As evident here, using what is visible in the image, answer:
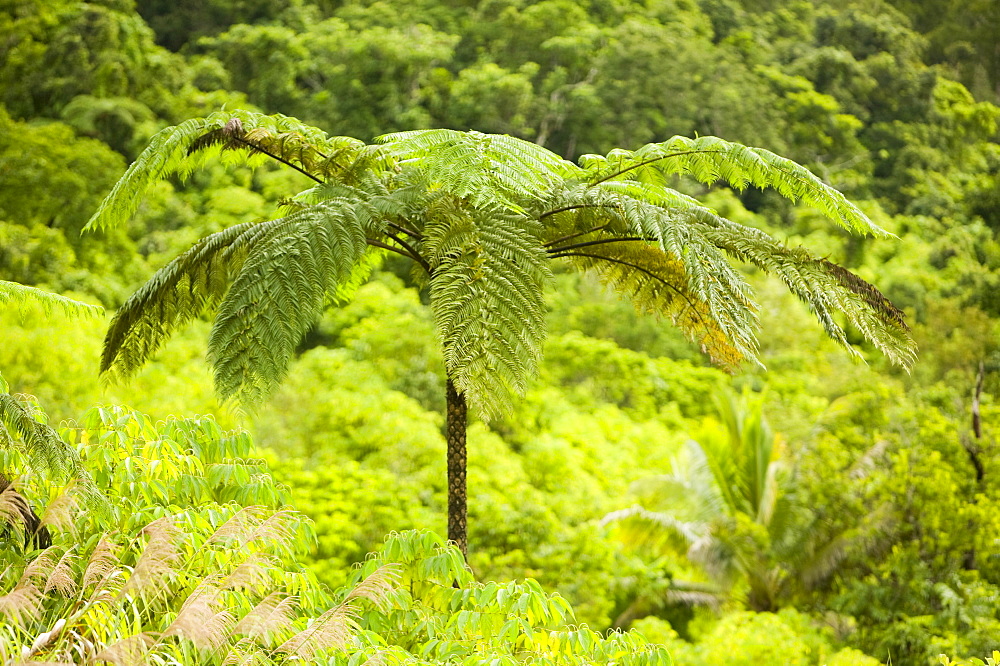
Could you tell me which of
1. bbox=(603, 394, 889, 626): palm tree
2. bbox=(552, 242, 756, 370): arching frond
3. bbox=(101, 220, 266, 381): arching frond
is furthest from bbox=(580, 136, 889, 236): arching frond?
bbox=(603, 394, 889, 626): palm tree

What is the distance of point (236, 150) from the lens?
376cm

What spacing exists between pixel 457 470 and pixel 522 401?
49 centimetres

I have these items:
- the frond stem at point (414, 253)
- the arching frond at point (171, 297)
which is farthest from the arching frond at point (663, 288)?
the arching frond at point (171, 297)

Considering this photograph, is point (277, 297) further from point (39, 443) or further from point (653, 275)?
point (653, 275)

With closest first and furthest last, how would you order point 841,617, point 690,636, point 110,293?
1. point 841,617
2. point 690,636
3. point 110,293

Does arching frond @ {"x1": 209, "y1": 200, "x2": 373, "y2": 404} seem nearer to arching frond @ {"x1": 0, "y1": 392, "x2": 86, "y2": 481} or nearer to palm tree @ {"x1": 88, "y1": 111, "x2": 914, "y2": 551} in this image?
palm tree @ {"x1": 88, "y1": 111, "x2": 914, "y2": 551}

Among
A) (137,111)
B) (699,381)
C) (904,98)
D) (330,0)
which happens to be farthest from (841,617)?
(330,0)

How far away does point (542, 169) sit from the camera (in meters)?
3.36

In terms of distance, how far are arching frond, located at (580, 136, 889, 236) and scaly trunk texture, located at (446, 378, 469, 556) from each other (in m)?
1.20

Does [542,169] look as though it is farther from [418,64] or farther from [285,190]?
[418,64]

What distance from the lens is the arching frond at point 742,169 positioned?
3.55m

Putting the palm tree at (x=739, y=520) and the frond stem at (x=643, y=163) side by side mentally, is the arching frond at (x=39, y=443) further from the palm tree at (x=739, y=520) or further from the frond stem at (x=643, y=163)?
the palm tree at (x=739, y=520)

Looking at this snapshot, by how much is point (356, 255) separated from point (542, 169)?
0.80 m

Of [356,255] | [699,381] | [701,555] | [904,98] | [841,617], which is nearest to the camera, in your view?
[356,255]
